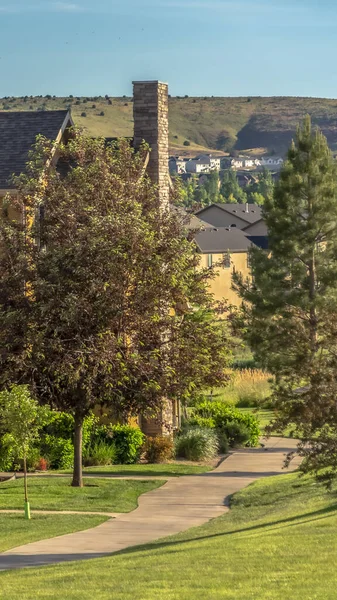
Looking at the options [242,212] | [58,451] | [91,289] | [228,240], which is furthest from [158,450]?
[242,212]

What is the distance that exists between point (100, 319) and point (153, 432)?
29.7 ft

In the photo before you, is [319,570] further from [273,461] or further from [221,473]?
[273,461]

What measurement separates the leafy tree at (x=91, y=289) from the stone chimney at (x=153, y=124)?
6110 millimetres

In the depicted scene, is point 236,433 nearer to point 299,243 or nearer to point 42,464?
point 42,464

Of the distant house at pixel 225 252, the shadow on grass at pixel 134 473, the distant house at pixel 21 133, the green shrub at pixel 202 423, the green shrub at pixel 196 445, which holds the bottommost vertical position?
the shadow on grass at pixel 134 473

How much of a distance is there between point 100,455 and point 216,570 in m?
15.4

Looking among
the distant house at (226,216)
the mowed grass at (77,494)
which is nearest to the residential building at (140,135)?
the mowed grass at (77,494)

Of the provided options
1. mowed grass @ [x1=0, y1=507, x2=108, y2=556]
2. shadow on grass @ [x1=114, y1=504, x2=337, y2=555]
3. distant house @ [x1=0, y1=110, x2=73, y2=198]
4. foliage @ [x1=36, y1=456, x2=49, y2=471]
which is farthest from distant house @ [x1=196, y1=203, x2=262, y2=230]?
shadow on grass @ [x1=114, y1=504, x2=337, y2=555]

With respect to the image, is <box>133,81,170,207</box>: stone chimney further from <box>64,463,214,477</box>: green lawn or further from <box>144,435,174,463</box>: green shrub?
<box>64,463,214,477</box>: green lawn

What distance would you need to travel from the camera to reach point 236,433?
31.7 m

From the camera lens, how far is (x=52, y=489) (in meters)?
23.1

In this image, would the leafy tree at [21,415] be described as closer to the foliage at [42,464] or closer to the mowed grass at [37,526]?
the mowed grass at [37,526]

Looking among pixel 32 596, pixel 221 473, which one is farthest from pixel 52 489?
pixel 32 596

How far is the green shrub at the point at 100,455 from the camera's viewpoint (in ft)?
90.9
